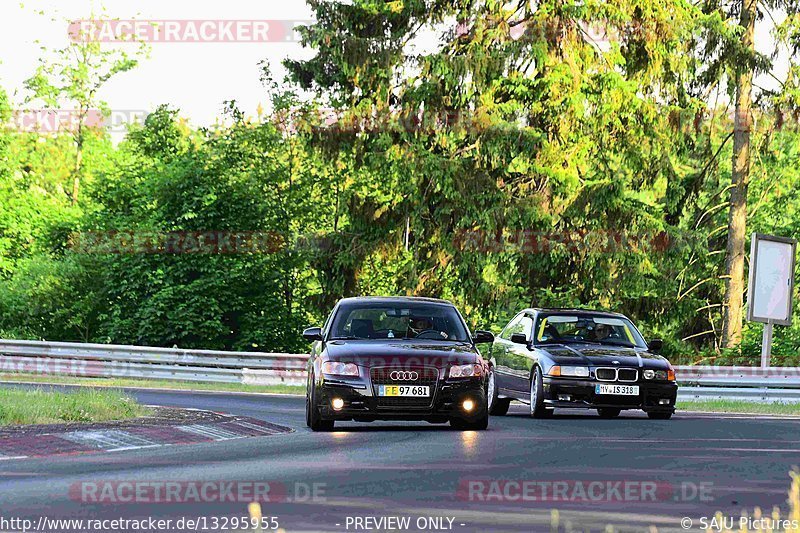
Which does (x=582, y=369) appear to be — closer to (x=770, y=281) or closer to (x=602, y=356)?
(x=602, y=356)

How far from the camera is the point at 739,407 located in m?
31.2

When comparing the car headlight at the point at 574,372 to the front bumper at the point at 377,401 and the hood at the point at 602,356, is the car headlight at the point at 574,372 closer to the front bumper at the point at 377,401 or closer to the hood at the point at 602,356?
the hood at the point at 602,356

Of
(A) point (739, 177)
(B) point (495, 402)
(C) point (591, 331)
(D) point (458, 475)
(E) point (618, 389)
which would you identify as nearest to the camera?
(D) point (458, 475)

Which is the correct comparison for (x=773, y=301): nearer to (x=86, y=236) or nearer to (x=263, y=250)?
(x=263, y=250)

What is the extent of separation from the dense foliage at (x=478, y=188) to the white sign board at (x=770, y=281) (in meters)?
6.96

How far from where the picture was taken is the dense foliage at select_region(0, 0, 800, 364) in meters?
45.3

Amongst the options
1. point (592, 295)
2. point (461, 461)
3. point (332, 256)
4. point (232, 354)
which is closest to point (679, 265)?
point (592, 295)

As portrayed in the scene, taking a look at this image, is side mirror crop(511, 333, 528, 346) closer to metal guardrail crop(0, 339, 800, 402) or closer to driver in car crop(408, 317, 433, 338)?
driver in car crop(408, 317, 433, 338)

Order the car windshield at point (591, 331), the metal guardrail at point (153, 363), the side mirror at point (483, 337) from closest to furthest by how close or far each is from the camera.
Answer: the side mirror at point (483, 337) < the car windshield at point (591, 331) < the metal guardrail at point (153, 363)

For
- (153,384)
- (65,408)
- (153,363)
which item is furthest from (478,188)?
(65,408)

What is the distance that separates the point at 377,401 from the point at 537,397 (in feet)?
16.1

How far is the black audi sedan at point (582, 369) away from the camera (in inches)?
904

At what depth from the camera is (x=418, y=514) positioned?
10.6m

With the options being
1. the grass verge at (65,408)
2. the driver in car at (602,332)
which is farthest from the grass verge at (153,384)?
Result: the grass verge at (65,408)
